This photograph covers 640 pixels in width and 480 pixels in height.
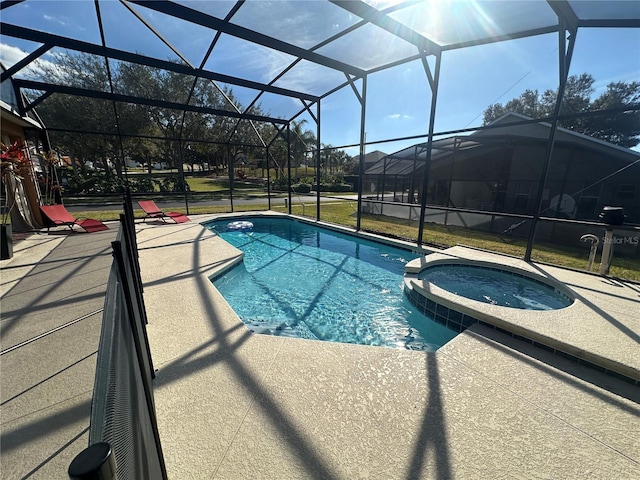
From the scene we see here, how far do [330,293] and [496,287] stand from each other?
10.1ft

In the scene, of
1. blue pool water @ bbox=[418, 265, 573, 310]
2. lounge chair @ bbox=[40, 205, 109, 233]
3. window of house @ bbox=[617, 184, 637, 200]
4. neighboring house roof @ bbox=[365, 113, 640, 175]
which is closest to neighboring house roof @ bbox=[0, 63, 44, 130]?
lounge chair @ bbox=[40, 205, 109, 233]

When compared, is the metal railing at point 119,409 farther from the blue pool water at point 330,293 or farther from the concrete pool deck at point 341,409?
the blue pool water at point 330,293

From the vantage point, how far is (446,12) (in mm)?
4477

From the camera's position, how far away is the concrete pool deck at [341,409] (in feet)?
5.78

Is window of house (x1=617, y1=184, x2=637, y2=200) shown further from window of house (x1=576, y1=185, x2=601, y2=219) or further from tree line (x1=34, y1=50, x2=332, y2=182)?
tree line (x1=34, y1=50, x2=332, y2=182)

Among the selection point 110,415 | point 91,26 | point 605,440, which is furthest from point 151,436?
point 91,26

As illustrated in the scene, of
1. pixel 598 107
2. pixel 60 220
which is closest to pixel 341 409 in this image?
pixel 60 220

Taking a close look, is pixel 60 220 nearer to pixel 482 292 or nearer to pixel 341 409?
pixel 341 409

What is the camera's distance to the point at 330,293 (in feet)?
17.1

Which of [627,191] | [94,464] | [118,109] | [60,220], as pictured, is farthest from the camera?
[118,109]

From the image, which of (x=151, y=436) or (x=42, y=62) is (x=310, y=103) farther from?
(x=42, y=62)

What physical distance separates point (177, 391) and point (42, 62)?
86.7ft

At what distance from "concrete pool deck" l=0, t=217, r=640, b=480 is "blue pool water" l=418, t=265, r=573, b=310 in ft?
5.49

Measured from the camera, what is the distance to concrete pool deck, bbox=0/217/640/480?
1.76 metres
